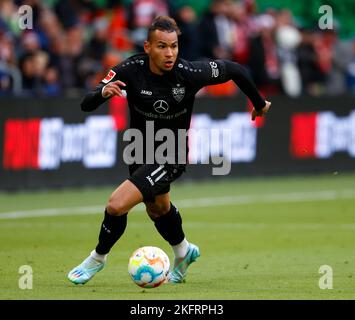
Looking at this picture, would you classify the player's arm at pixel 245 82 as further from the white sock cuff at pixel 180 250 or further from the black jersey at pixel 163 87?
the white sock cuff at pixel 180 250

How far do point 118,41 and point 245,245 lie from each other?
874 cm

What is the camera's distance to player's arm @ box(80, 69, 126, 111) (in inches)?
396

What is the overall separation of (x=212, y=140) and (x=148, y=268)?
1089 cm

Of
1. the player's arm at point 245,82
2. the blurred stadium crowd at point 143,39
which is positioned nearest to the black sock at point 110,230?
the player's arm at point 245,82

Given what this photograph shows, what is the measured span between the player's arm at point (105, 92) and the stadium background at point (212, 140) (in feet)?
5.89

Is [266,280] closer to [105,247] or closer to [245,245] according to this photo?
[105,247]

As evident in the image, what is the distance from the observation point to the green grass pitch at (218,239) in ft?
34.1

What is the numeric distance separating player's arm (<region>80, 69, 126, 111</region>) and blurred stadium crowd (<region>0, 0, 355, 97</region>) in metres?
8.78

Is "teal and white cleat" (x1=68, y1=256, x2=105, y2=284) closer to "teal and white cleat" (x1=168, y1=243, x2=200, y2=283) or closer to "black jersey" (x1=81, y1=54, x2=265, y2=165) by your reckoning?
"teal and white cleat" (x1=168, y1=243, x2=200, y2=283)

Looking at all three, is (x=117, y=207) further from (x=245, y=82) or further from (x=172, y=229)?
(x=245, y=82)

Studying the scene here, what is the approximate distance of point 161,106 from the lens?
34.8ft

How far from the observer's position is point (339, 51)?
1034 inches

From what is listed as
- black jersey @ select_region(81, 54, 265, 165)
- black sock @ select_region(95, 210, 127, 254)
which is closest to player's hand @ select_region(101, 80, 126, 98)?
black jersey @ select_region(81, 54, 265, 165)

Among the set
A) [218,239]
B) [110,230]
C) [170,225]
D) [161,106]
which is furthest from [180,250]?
[218,239]
